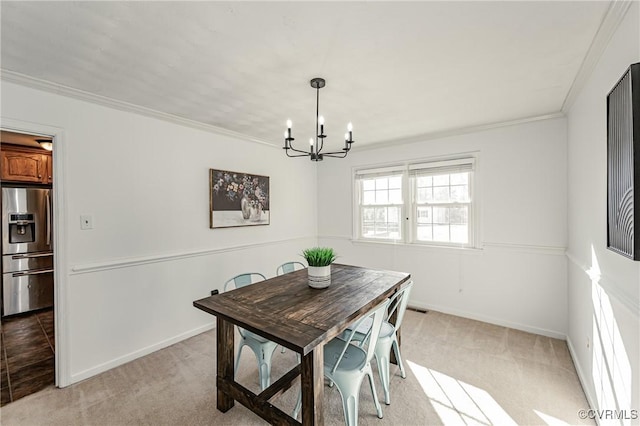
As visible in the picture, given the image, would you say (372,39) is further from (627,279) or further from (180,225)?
(180,225)

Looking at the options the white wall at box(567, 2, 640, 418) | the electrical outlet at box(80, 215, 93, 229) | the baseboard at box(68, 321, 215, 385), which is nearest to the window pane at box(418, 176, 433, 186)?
the white wall at box(567, 2, 640, 418)

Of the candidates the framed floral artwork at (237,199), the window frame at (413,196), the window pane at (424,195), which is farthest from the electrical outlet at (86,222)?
the window pane at (424,195)

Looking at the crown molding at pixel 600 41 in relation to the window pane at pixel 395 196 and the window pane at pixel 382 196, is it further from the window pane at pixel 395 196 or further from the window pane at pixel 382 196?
the window pane at pixel 382 196

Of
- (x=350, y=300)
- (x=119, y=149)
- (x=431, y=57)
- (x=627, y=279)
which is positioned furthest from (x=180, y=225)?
(x=627, y=279)

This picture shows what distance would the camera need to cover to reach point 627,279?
133cm

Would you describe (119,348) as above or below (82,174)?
below

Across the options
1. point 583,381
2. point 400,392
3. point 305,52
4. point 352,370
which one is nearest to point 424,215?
point 583,381

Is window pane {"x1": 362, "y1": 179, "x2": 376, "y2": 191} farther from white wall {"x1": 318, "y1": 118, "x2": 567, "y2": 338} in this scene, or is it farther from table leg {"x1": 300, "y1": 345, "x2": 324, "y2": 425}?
table leg {"x1": 300, "y1": 345, "x2": 324, "y2": 425}

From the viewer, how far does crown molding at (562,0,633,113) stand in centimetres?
134

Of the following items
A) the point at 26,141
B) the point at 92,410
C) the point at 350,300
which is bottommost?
the point at 92,410

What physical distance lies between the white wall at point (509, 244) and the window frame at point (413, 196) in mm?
73

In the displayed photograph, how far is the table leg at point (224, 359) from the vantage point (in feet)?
6.23

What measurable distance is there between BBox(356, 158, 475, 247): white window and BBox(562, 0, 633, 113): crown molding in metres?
1.32

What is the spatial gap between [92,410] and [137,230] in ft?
4.71
